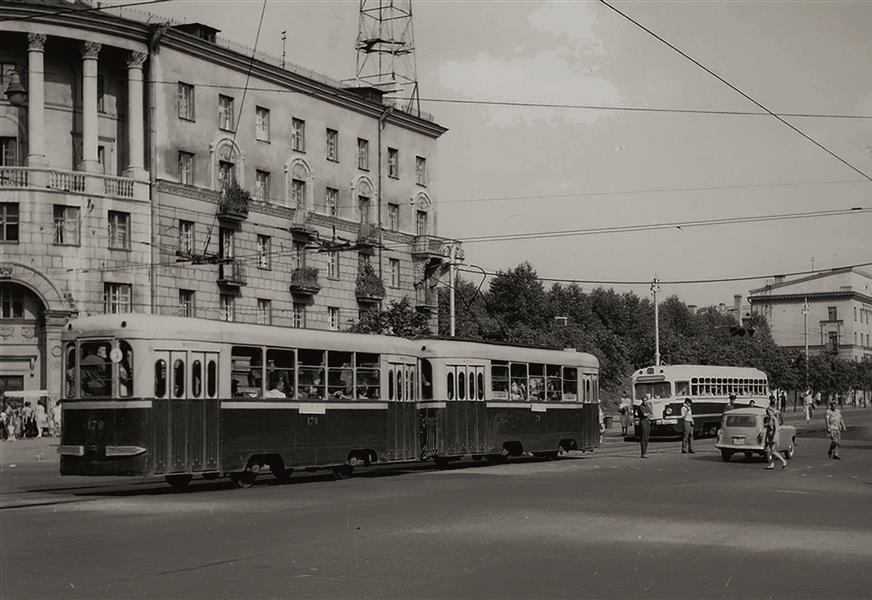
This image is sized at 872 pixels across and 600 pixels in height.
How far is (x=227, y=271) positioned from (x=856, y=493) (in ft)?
114

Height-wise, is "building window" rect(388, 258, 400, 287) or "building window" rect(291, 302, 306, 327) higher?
"building window" rect(388, 258, 400, 287)

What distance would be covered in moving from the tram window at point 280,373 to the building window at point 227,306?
1112 inches

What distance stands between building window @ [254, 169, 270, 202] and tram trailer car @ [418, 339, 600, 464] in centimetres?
2345

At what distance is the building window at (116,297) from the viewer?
46500 mm

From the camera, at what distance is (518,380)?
30953 mm

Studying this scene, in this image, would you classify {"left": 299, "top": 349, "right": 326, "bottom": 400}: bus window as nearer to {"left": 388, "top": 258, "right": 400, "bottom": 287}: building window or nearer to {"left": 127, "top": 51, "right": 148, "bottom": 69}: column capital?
{"left": 127, "top": 51, "right": 148, "bottom": 69}: column capital

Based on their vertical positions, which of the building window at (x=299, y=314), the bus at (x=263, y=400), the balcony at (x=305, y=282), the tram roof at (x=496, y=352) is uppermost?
the balcony at (x=305, y=282)

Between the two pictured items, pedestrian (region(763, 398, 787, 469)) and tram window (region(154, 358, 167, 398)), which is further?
pedestrian (region(763, 398, 787, 469))

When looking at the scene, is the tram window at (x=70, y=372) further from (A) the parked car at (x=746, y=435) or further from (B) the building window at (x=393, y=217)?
(B) the building window at (x=393, y=217)

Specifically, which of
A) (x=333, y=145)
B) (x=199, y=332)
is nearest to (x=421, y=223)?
(x=333, y=145)

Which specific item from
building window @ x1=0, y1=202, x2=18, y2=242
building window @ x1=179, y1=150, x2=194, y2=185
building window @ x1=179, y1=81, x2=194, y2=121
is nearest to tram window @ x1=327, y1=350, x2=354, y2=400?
building window @ x1=0, y1=202, x2=18, y2=242

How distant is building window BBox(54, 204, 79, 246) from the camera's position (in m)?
45.8

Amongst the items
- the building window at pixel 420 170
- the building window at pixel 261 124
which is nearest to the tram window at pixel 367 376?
the building window at pixel 261 124

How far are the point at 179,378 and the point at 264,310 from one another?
32.6 meters
